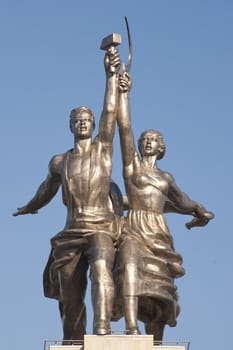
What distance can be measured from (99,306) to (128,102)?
426 cm

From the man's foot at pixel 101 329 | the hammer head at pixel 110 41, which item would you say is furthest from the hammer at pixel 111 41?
the man's foot at pixel 101 329

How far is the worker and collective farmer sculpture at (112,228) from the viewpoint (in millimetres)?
22359

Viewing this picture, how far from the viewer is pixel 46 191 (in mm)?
24328

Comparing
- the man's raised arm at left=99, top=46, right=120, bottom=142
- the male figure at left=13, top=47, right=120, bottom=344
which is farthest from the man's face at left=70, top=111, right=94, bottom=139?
the man's raised arm at left=99, top=46, right=120, bottom=142

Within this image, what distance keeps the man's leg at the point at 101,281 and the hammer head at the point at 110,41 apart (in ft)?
12.4

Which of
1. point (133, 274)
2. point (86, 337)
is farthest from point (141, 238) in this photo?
point (86, 337)

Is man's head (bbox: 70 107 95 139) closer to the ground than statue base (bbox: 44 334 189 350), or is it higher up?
higher up

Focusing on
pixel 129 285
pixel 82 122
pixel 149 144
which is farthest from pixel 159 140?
pixel 129 285

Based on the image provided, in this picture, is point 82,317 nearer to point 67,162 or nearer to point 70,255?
point 70,255

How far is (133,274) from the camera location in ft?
73.0

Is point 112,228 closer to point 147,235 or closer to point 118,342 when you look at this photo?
point 147,235

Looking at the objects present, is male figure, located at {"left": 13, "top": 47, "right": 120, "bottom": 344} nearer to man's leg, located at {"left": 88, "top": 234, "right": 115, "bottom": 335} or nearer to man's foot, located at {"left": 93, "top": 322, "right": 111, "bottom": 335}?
man's leg, located at {"left": 88, "top": 234, "right": 115, "bottom": 335}

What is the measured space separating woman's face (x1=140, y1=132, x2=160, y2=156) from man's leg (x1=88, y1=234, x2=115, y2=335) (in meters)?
2.41

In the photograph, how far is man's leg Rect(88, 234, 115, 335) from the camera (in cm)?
2180
